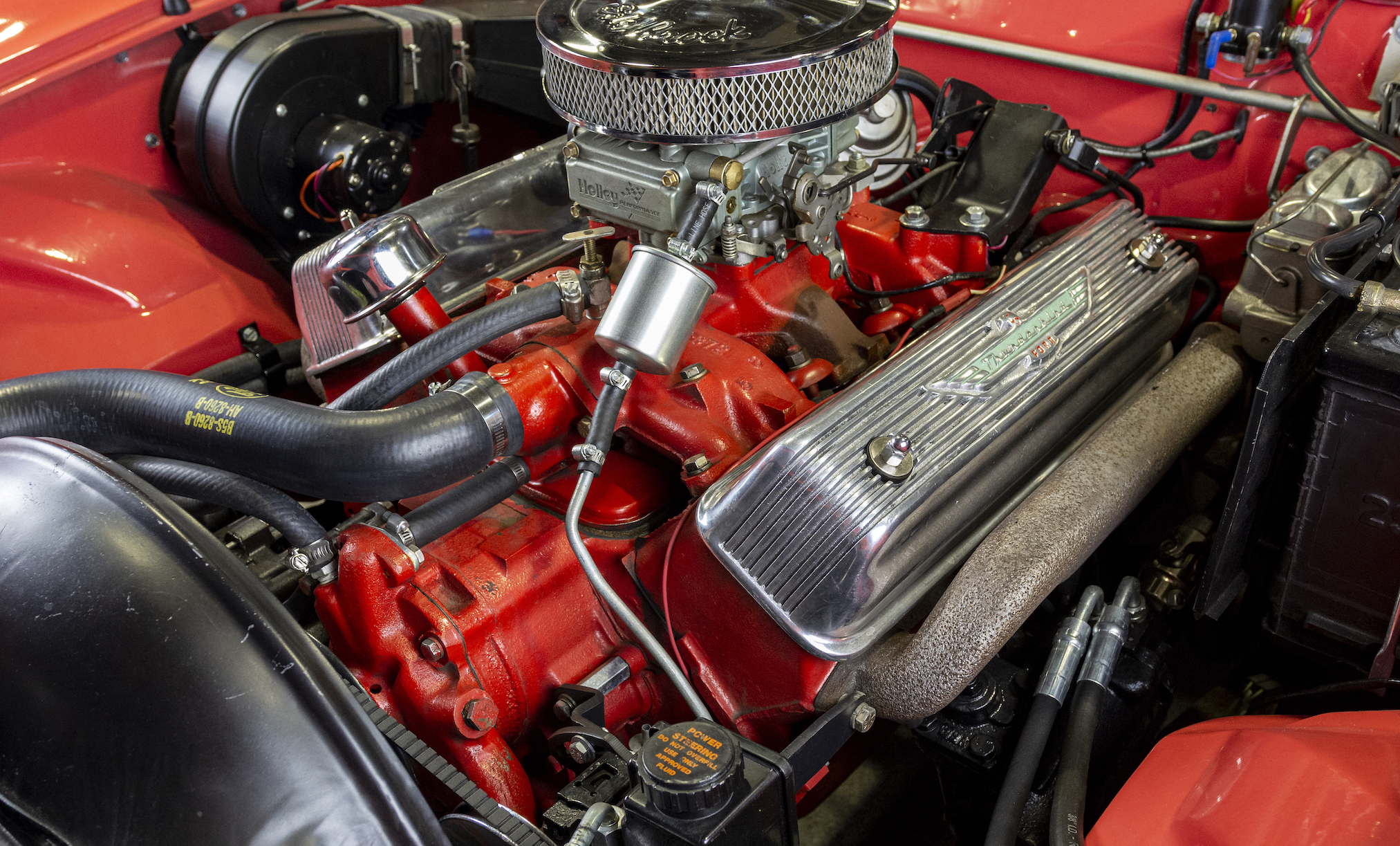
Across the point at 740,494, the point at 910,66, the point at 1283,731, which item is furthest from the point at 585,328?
the point at 910,66

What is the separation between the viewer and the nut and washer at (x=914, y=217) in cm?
189

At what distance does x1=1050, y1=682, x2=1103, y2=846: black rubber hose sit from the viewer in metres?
1.23

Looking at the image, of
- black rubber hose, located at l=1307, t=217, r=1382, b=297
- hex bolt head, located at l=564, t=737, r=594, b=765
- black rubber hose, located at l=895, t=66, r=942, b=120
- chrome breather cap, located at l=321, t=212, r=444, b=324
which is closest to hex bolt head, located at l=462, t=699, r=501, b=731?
hex bolt head, located at l=564, t=737, r=594, b=765

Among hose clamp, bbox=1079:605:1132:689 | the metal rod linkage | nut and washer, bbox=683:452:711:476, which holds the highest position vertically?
the metal rod linkage

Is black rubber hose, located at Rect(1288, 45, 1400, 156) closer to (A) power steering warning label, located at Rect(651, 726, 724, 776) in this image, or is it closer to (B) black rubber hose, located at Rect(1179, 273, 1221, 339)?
(B) black rubber hose, located at Rect(1179, 273, 1221, 339)

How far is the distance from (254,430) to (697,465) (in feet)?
1.79

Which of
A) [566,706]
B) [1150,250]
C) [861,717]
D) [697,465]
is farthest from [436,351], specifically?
[1150,250]

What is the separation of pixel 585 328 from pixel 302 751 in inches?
30.4

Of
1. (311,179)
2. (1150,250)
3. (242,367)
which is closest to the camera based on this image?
(1150,250)

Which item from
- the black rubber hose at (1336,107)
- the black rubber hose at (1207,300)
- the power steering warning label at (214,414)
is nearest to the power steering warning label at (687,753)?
the power steering warning label at (214,414)

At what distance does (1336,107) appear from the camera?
6.02ft

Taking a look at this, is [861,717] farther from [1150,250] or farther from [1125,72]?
[1125,72]

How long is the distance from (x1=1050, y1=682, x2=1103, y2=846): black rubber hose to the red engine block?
31 cm

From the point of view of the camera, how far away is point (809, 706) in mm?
1408
